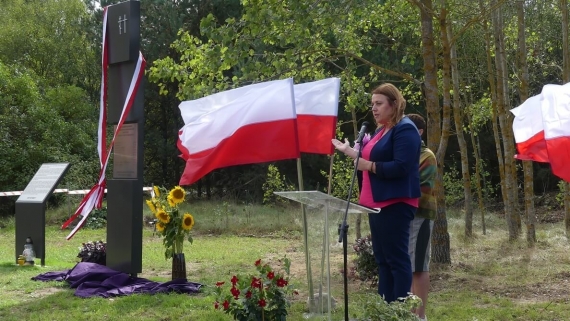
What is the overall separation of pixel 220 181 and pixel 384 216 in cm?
2191

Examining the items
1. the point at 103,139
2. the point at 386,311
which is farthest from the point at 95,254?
the point at 386,311

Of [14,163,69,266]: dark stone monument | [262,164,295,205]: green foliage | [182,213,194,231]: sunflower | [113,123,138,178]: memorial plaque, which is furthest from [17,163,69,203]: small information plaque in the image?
[262,164,295,205]: green foliage

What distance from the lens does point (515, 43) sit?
591 inches

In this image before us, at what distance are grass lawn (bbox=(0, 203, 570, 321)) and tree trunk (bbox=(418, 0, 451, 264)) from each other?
262 mm

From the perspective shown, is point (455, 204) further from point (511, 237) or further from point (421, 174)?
point (421, 174)

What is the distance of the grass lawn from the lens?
6.98 m

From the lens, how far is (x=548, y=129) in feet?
20.7

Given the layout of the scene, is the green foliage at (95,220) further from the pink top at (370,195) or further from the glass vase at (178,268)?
the pink top at (370,195)

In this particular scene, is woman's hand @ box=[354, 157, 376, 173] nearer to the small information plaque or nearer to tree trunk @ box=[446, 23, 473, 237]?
the small information plaque

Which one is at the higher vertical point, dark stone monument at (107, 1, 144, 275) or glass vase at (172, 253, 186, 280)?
dark stone monument at (107, 1, 144, 275)

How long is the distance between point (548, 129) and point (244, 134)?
264 cm

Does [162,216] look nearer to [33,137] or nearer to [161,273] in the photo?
[161,273]

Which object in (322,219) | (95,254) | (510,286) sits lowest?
(510,286)

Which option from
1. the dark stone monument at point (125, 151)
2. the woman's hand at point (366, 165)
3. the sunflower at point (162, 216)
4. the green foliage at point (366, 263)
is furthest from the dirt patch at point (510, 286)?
the dark stone monument at point (125, 151)
